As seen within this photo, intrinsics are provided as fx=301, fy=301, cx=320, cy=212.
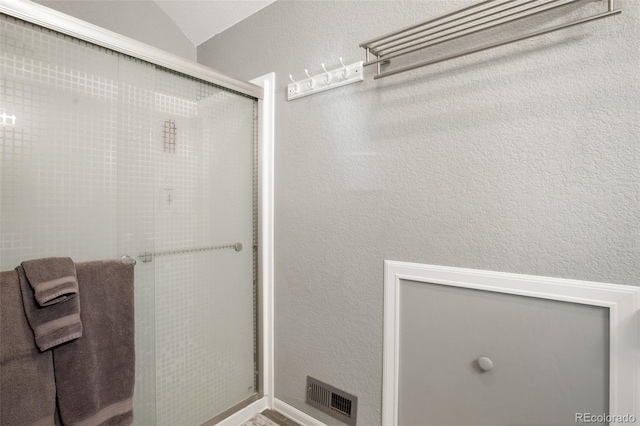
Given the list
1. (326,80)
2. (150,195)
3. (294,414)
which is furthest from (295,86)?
(294,414)

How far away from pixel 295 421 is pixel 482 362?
3.20 ft

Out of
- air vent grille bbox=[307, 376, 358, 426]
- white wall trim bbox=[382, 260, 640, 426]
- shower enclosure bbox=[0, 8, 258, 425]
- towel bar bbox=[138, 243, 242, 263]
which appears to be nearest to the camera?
white wall trim bbox=[382, 260, 640, 426]

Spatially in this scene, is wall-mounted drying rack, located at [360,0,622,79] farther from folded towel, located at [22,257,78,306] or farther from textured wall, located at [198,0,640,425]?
folded towel, located at [22,257,78,306]

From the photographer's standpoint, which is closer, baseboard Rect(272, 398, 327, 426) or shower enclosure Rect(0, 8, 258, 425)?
shower enclosure Rect(0, 8, 258, 425)

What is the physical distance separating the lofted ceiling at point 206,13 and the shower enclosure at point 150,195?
1.70ft

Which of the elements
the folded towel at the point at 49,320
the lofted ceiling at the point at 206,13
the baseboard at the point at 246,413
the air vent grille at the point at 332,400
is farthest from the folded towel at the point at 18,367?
the lofted ceiling at the point at 206,13

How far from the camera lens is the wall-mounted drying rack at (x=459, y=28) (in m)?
0.85

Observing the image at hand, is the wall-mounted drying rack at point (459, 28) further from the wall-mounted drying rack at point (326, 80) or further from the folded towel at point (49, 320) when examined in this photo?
the folded towel at point (49, 320)

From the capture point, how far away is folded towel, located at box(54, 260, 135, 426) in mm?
947

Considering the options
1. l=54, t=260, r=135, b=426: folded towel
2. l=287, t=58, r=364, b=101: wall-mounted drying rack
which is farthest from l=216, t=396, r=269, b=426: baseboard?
l=287, t=58, r=364, b=101: wall-mounted drying rack

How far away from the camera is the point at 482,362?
1014mm

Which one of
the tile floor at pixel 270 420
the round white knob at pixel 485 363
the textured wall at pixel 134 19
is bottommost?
the tile floor at pixel 270 420

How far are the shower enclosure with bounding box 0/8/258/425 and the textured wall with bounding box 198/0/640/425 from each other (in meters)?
0.23

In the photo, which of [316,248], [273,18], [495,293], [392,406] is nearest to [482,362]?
[495,293]
